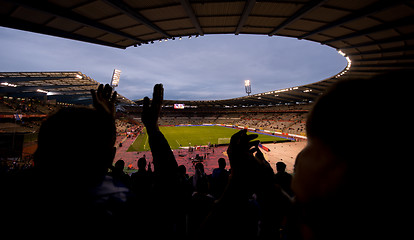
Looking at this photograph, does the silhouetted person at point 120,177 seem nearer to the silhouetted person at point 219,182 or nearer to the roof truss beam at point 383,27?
the silhouetted person at point 219,182

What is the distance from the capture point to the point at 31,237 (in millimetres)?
972

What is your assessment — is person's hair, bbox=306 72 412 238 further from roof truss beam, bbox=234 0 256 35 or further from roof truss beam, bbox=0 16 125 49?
roof truss beam, bbox=0 16 125 49

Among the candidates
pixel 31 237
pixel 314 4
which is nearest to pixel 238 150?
pixel 31 237

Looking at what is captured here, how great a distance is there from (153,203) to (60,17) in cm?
886

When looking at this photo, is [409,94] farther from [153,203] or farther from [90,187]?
[90,187]

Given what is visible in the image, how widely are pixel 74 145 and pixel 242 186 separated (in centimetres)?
137

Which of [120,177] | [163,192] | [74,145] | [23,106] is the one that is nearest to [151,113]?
[74,145]

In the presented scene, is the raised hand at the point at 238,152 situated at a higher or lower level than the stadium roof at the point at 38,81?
lower

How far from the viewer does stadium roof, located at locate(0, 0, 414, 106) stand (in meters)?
6.09

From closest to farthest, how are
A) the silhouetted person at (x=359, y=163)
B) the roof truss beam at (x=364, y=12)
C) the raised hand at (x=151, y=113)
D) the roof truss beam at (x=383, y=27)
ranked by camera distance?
the silhouetted person at (x=359, y=163) < the raised hand at (x=151, y=113) < the roof truss beam at (x=364, y=12) < the roof truss beam at (x=383, y=27)

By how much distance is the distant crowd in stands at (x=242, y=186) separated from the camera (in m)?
0.57

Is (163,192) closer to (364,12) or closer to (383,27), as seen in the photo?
(364,12)

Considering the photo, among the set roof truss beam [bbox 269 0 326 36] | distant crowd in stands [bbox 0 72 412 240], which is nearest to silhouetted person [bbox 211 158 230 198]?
distant crowd in stands [bbox 0 72 412 240]

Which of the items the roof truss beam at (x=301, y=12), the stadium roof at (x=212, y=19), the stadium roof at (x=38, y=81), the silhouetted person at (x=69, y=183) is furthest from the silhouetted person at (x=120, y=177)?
the stadium roof at (x=38, y=81)
